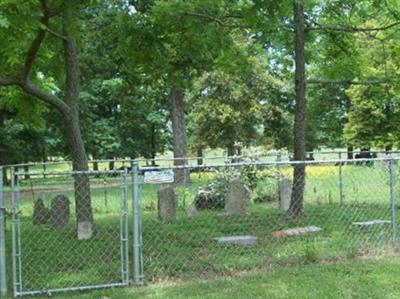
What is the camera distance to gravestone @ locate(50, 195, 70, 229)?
505 inches

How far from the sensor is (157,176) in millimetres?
8359

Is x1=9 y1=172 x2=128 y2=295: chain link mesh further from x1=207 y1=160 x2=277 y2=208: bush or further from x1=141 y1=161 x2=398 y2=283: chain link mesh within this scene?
x1=207 y1=160 x2=277 y2=208: bush

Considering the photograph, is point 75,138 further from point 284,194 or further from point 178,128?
point 178,128

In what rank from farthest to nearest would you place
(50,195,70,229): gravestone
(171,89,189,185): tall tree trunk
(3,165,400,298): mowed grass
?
1. (171,89,189,185): tall tree trunk
2. (50,195,70,229): gravestone
3. (3,165,400,298): mowed grass

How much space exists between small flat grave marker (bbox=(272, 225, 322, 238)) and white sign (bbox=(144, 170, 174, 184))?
10.1 ft

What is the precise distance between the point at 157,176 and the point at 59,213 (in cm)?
510

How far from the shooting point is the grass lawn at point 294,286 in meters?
7.25

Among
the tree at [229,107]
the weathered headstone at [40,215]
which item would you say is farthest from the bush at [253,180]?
the tree at [229,107]

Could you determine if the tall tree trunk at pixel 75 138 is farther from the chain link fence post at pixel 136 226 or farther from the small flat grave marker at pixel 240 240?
the chain link fence post at pixel 136 226

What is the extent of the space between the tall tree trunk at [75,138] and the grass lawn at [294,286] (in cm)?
393

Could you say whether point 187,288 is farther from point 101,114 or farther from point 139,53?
point 101,114

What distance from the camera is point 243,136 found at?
40.9 m

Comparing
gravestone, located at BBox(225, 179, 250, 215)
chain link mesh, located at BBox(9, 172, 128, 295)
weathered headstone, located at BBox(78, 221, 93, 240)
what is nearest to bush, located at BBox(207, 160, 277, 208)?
gravestone, located at BBox(225, 179, 250, 215)

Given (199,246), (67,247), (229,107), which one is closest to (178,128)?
(229,107)
